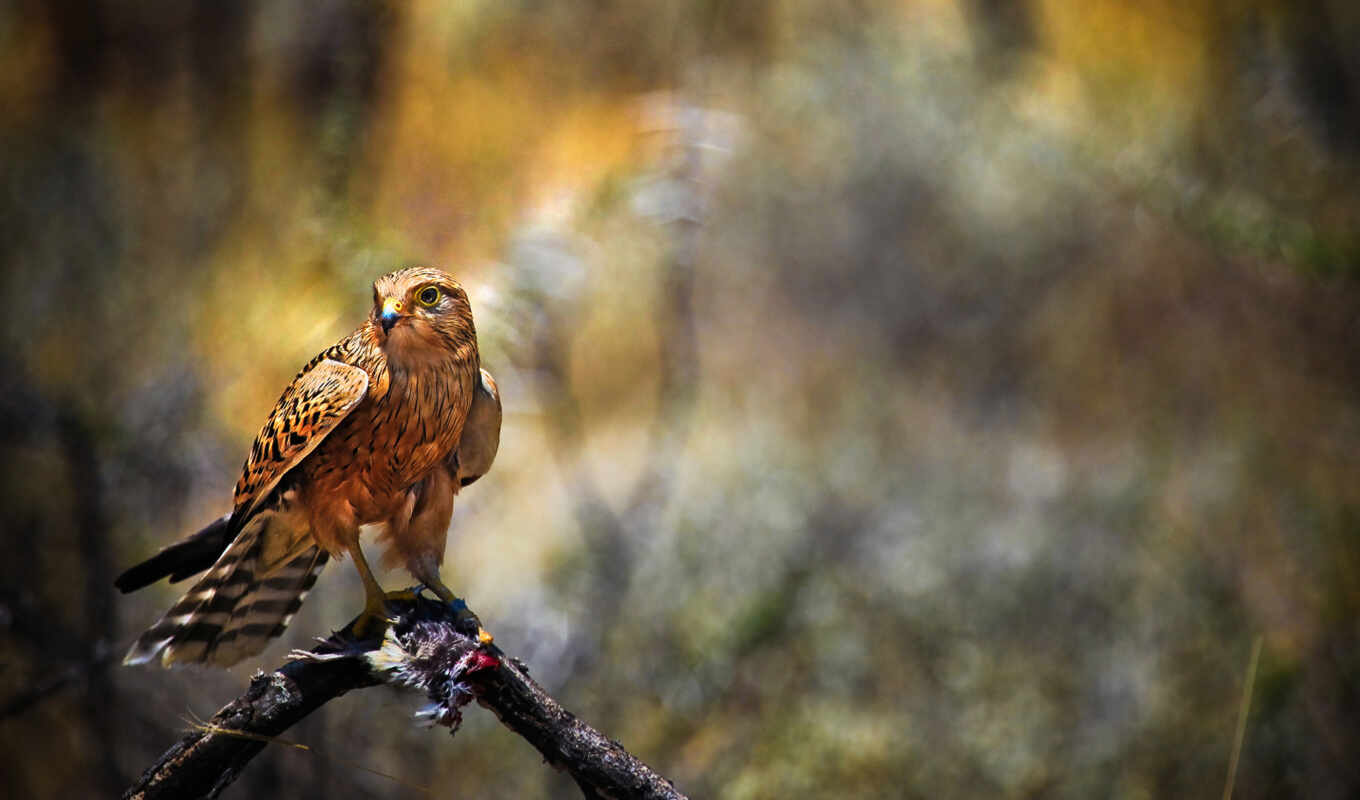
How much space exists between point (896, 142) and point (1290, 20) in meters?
1.09

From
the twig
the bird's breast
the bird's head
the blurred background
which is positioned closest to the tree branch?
the bird's breast

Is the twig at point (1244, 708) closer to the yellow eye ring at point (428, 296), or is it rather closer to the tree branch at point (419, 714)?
the tree branch at point (419, 714)

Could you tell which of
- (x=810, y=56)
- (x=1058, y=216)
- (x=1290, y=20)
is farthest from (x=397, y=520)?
(x=1290, y=20)

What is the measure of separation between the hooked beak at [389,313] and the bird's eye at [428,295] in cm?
3

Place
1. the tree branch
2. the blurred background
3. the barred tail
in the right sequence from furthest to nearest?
the blurred background
the barred tail
the tree branch

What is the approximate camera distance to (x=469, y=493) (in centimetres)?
270

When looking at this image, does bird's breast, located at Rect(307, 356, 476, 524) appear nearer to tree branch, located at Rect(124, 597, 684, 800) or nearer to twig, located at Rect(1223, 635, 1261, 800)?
tree branch, located at Rect(124, 597, 684, 800)

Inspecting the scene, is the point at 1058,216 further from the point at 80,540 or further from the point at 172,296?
the point at 80,540

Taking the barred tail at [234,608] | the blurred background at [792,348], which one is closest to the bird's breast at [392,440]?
the barred tail at [234,608]

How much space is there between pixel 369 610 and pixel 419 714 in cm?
22

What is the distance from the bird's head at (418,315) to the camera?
1.26 metres

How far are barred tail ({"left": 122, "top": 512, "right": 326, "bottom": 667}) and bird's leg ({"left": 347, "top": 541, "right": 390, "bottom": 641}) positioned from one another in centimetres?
10

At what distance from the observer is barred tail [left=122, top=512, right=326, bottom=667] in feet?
4.53

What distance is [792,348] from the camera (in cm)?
294
